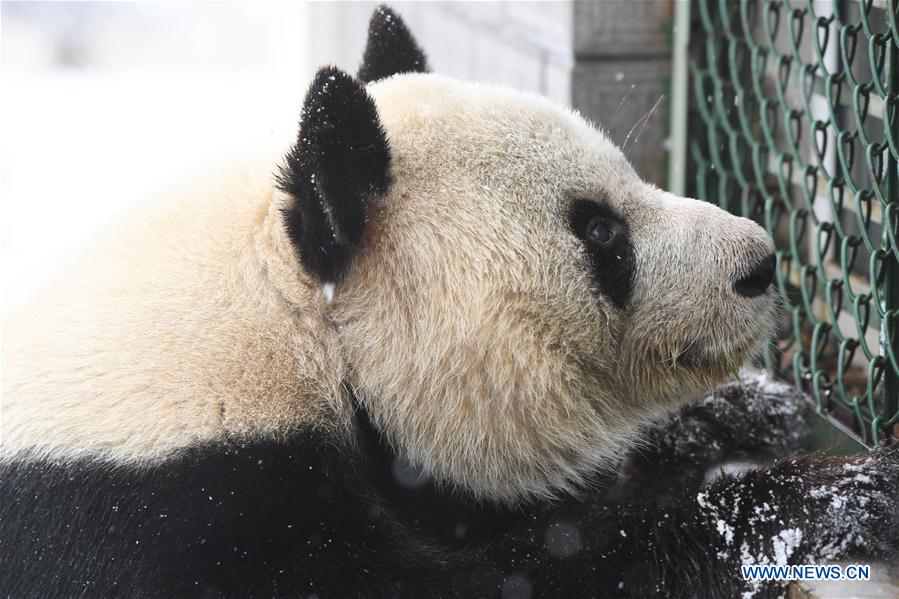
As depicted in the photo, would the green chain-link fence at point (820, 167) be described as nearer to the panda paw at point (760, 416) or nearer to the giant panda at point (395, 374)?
the panda paw at point (760, 416)

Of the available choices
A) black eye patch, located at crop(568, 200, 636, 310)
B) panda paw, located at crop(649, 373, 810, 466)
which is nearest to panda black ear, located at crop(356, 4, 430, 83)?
black eye patch, located at crop(568, 200, 636, 310)

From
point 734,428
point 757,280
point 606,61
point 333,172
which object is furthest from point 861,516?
point 606,61

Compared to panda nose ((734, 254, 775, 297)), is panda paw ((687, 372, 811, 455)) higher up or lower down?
lower down

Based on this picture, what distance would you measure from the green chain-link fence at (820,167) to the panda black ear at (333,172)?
4.23ft

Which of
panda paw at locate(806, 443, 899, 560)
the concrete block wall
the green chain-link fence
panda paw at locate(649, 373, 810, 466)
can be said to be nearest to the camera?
panda paw at locate(806, 443, 899, 560)

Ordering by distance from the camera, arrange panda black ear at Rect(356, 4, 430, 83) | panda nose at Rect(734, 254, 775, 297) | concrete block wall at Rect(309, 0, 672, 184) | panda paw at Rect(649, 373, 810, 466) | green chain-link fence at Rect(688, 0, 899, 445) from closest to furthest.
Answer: panda nose at Rect(734, 254, 775, 297)
green chain-link fence at Rect(688, 0, 899, 445)
panda black ear at Rect(356, 4, 430, 83)
panda paw at Rect(649, 373, 810, 466)
concrete block wall at Rect(309, 0, 672, 184)

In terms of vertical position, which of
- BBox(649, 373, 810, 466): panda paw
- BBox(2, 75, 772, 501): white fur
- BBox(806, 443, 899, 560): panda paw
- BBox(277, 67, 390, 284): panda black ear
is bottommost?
BBox(649, 373, 810, 466): panda paw

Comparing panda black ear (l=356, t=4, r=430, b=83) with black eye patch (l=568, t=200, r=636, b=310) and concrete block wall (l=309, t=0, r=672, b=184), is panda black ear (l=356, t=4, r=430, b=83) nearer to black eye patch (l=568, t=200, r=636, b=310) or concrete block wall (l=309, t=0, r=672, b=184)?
black eye patch (l=568, t=200, r=636, b=310)

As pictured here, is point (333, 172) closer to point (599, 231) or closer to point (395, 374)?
point (395, 374)

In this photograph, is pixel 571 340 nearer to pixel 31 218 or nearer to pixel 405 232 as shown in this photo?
pixel 405 232

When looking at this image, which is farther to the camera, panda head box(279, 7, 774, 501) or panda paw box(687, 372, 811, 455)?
panda paw box(687, 372, 811, 455)

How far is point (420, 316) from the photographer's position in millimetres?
2330

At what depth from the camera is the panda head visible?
2.32m

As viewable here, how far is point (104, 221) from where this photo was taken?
2.71 meters
